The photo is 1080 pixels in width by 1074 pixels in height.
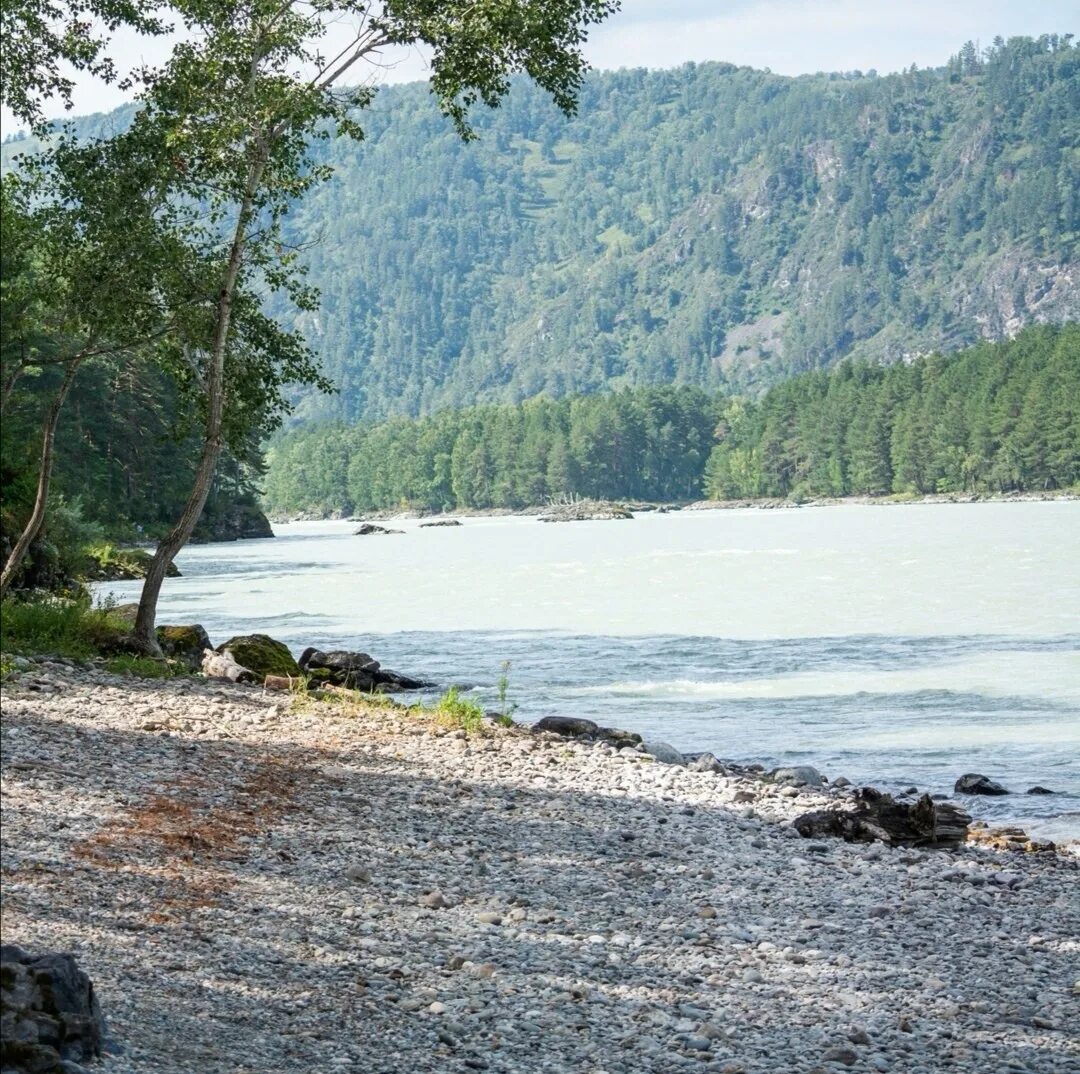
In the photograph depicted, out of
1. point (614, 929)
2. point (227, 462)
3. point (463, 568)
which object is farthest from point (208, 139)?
point (227, 462)

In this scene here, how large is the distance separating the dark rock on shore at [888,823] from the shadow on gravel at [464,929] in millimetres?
695

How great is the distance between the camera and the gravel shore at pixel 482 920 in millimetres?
7680

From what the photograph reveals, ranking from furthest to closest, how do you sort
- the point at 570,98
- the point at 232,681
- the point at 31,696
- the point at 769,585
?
the point at 769,585
the point at 232,681
the point at 570,98
the point at 31,696

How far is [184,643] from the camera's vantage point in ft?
79.5

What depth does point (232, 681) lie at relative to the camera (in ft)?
67.7

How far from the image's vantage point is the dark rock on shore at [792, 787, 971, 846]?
13.9 meters

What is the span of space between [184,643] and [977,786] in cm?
1319

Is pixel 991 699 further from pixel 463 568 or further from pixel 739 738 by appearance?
pixel 463 568

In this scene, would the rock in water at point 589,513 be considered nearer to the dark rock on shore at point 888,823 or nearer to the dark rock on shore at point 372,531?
the dark rock on shore at point 372,531

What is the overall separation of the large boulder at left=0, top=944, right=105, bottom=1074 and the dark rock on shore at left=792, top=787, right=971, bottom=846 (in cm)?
871

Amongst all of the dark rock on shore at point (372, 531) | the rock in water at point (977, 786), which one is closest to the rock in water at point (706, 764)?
the rock in water at point (977, 786)

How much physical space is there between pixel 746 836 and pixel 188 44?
43.1ft

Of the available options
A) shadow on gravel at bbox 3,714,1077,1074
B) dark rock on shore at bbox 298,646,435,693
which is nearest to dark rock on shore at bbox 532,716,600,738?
dark rock on shore at bbox 298,646,435,693

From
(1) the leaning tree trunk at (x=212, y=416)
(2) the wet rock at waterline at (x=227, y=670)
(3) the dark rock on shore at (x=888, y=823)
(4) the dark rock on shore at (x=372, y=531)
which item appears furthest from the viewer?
(4) the dark rock on shore at (x=372, y=531)
